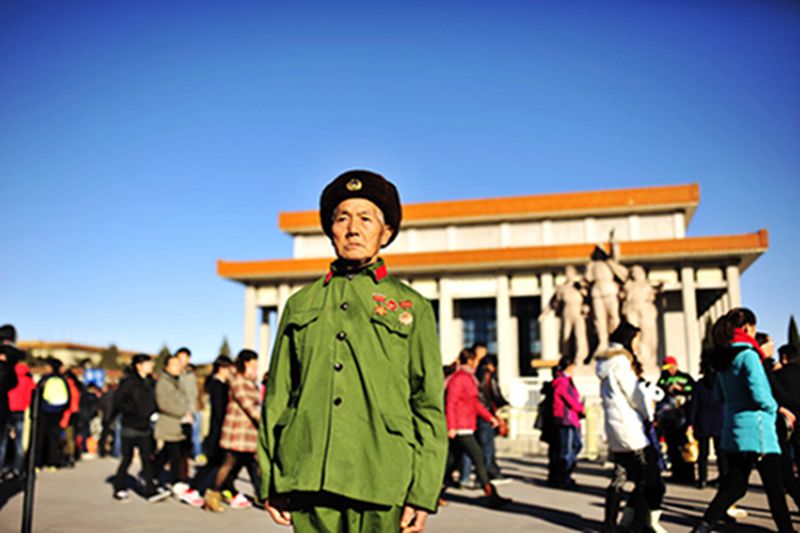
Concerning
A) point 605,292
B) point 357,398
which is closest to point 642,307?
point 605,292

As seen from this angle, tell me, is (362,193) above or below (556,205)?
below

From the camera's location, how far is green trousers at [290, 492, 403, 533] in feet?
7.50

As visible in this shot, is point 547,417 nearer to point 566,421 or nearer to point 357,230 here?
point 566,421

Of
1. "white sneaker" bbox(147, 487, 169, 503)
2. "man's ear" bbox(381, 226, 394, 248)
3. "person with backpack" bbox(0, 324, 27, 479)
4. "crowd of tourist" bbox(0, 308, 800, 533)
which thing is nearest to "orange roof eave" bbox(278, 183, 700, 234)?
"crowd of tourist" bbox(0, 308, 800, 533)

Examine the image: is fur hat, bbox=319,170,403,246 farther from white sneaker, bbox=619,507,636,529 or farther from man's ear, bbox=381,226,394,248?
white sneaker, bbox=619,507,636,529

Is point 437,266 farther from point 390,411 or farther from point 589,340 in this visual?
point 390,411

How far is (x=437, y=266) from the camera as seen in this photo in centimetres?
4700

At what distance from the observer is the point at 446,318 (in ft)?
156

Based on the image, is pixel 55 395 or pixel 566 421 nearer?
pixel 566 421

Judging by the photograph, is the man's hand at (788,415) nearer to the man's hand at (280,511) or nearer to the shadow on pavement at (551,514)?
the shadow on pavement at (551,514)

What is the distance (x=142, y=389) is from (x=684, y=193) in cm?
4478

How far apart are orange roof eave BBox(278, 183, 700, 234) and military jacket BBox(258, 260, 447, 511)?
47.4m

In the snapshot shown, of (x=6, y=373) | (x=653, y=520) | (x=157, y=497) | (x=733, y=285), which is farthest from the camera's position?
(x=733, y=285)

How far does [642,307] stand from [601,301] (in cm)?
161
